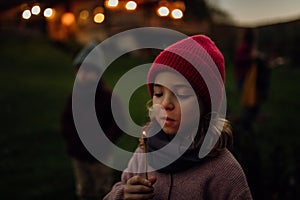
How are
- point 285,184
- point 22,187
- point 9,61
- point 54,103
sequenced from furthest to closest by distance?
point 9,61, point 54,103, point 22,187, point 285,184

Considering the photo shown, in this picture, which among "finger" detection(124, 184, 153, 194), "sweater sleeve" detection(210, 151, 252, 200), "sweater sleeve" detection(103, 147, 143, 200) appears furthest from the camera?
"sweater sleeve" detection(103, 147, 143, 200)

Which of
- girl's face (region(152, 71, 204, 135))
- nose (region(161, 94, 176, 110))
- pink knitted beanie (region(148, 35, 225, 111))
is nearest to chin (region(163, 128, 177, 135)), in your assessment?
girl's face (region(152, 71, 204, 135))

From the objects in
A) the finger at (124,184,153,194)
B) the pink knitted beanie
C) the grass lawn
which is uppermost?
A: the pink knitted beanie

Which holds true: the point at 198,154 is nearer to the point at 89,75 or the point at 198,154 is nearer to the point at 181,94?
the point at 181,94

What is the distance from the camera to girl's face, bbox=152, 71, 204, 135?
7.48 ft

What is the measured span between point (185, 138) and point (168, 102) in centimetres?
22

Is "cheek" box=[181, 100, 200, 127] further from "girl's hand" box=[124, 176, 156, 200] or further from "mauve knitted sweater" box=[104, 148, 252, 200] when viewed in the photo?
"girl's hand" box=[124, 176, 156, 200]

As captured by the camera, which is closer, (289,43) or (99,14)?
(99,14)

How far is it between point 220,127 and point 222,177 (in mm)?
304

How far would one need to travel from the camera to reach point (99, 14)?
4453 mm

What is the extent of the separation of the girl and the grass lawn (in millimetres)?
2227

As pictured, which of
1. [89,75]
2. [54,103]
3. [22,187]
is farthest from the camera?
[54,103]

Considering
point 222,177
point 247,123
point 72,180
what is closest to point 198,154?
point 222,177

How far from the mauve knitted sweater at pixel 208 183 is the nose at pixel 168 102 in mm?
320
